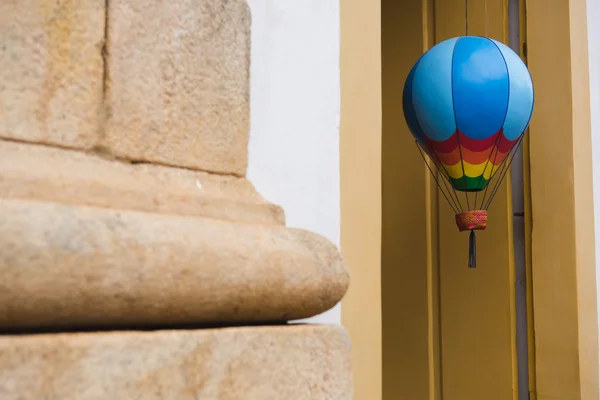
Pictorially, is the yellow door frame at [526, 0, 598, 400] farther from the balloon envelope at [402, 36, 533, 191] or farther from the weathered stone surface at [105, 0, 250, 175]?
the weathered stone surface at [105, 0, 250, 175]

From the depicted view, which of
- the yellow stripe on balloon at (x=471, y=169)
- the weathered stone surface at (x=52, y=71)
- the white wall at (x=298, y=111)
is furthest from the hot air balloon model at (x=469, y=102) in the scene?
the weathered stone surface at (x=52, y=71)

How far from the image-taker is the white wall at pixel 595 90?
3.08 metres

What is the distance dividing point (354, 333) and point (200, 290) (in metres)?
0.79

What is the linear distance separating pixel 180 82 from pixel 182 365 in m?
0.39

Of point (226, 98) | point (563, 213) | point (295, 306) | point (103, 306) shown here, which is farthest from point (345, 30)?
point (563, 213)

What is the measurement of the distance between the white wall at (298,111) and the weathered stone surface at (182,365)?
0.36 meters

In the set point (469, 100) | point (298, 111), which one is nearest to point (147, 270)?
point (298, 111)

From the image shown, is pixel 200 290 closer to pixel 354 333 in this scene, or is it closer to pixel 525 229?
pixel 354 333

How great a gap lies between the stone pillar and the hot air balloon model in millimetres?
1274

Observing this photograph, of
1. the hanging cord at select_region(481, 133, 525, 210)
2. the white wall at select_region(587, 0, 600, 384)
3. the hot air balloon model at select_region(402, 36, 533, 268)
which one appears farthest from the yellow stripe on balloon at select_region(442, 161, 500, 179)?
the white wall at select_region(587, 0, 600, 384)

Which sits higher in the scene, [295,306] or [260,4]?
[260,4]

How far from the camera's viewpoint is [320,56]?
4.97ft

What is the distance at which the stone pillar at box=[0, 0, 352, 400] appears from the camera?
0.76m

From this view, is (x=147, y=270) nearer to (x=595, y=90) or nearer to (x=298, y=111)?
(x=298, y=111)
